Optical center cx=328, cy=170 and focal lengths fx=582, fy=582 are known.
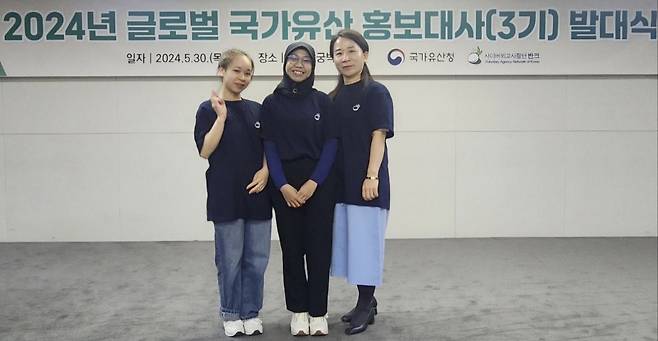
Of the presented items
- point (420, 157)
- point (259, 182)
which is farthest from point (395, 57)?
point (259, 182)

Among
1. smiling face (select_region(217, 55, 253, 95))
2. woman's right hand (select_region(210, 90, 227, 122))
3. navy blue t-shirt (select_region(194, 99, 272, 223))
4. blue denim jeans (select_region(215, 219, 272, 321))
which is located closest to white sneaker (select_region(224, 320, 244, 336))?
blue denim jeans (select_region(215, 219, 272, 321))

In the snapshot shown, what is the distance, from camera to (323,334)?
278 cm

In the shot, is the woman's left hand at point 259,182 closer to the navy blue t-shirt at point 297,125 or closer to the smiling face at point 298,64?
the navy blue t-shirt at point 297,125

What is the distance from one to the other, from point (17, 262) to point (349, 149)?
2914 mm

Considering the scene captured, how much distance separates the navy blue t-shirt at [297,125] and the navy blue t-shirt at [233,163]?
81mm

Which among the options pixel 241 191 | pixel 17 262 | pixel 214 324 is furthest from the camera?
pixel 17 262

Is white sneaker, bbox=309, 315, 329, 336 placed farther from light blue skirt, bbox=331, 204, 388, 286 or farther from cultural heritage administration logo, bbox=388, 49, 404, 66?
cultural heritage administration logo, bbox=388, 49, 404, 66

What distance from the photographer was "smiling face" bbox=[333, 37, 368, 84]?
106 inches

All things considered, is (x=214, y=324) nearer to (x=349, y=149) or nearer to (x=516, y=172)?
(x=349, y=149)

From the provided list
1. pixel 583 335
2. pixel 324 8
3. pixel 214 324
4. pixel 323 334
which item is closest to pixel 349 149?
pixel 323 334

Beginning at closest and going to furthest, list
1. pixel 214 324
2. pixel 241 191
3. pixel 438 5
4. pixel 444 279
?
pixel 241 191
pixel 214 324
pixel 444 279
pixel 438 5

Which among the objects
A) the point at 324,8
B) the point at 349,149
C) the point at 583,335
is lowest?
the point at 583,335

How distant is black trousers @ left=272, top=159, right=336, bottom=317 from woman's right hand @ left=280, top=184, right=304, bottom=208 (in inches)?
1.6

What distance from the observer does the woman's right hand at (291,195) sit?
2639mm
